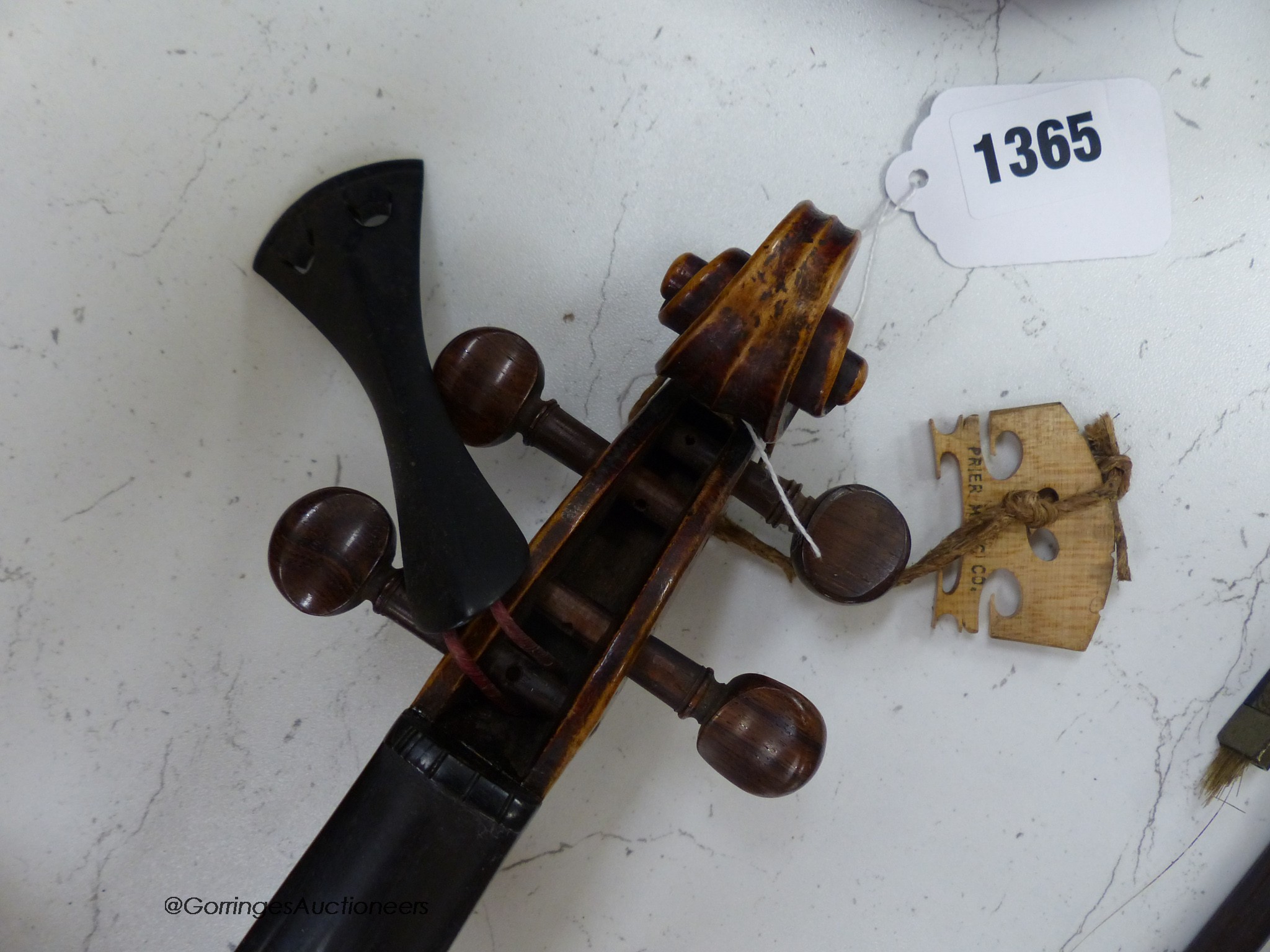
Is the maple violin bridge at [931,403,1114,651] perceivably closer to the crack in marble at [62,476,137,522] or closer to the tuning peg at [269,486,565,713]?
the tuning peg at [269,486,565,713]

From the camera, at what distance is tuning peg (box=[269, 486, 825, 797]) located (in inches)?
23.6

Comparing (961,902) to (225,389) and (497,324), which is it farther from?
(225,389)

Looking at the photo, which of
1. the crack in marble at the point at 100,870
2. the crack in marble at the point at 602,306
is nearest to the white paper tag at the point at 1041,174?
the crack in marble at the point at 602,306

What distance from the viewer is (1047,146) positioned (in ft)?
2.90

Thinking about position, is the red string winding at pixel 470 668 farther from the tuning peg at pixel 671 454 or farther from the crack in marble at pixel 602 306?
the crack in marble at pixel 602 306

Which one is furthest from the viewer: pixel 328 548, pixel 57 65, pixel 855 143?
pixel 855 143

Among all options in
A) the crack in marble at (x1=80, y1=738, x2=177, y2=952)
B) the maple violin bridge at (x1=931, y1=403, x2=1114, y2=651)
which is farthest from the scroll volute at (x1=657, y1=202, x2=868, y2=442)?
the crack in marble at (x1=80, y1=738, x2=177, y2=952)

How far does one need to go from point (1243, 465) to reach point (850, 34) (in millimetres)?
676

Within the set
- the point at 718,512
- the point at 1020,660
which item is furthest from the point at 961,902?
the point at 718,512

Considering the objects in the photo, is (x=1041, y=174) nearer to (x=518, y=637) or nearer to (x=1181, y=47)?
(x=1181, y=47)

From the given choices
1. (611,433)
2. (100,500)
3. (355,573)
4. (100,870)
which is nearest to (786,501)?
(611,433)

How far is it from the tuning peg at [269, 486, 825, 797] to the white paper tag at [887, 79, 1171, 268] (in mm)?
571

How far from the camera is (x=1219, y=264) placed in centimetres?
90

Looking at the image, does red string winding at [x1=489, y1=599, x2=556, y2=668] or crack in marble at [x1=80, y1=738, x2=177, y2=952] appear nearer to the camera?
red string winding at [x1=489, y1=599, x2=556, y2=668]
